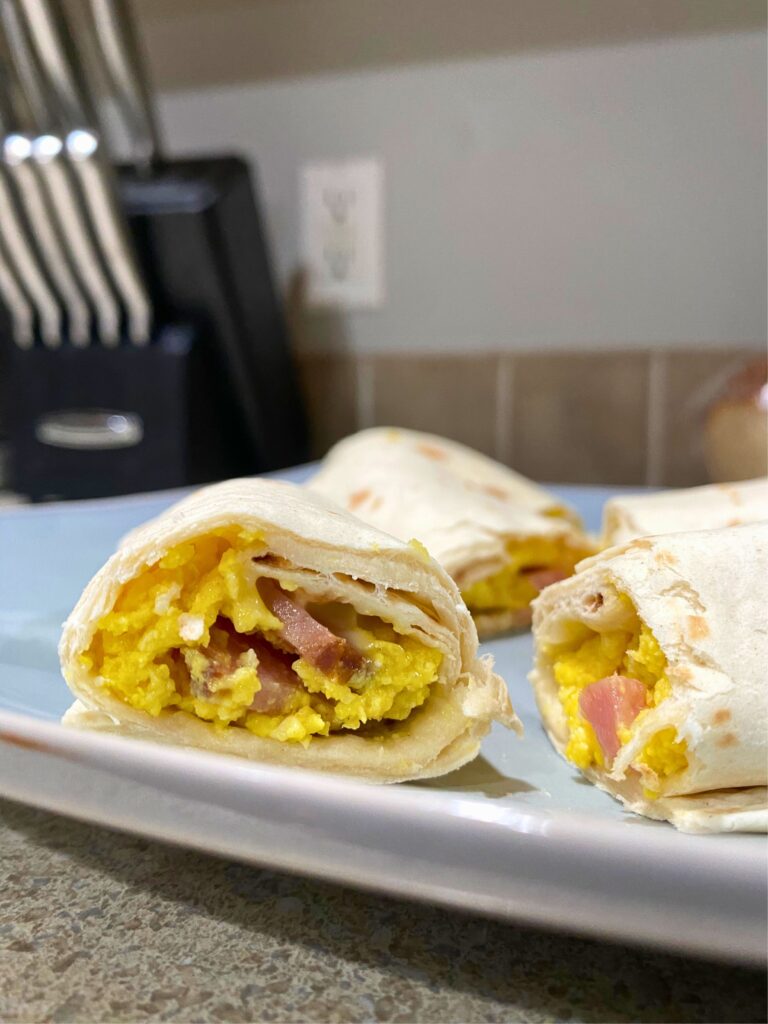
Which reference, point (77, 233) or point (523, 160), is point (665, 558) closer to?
point (77, 233)

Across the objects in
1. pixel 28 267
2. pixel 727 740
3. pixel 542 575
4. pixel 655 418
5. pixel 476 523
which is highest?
pixel 28 267

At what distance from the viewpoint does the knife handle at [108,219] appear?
6.08 feet

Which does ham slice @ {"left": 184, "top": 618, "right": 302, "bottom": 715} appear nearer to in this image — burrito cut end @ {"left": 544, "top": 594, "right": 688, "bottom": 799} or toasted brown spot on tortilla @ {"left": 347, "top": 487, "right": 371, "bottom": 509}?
burrito cut end @ {"left": 544, "top": 594, "right": 688, "bottom": 799}

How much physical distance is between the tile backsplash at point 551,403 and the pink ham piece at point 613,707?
4.80 ft

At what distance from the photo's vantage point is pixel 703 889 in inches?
22.9

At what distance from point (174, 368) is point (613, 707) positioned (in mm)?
1390

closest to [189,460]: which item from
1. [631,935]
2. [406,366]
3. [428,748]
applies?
[406,366]

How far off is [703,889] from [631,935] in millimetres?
52

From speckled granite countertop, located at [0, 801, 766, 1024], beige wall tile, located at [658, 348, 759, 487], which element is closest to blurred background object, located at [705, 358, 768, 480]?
beige wall tile, located at [658, 348, 759, 487]

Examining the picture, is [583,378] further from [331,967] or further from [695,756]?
[331,967]

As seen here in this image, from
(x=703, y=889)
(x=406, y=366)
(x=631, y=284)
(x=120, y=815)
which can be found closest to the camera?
(x=703, y=889)

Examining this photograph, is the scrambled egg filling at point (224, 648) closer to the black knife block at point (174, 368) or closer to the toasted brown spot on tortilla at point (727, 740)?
the toasted brown spot on tortilla at point (727, 740)

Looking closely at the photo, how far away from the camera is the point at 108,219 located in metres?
1.89

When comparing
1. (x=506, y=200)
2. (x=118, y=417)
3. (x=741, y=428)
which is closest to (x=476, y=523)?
(x=741, y=428)
